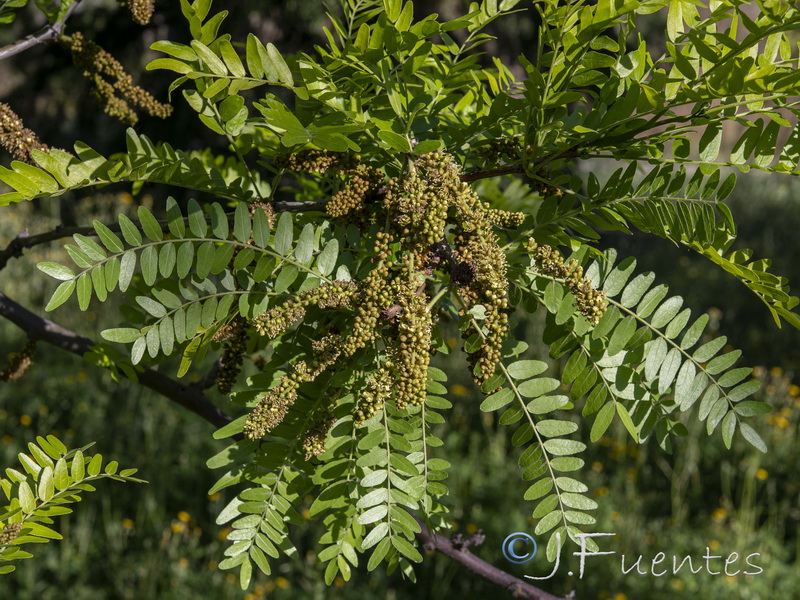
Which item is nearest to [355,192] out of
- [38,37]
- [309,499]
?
[38,37]

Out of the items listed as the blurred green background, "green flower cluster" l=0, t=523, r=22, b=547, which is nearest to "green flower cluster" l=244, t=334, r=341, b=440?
"green flower cluster" l=0, t=523, r=22, b=547

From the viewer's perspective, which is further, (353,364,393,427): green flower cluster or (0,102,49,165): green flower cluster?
(0,102,49,165): green flower cluster

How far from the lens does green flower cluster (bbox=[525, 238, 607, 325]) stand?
810 mm

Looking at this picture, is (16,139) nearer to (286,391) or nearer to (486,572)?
(286,391)

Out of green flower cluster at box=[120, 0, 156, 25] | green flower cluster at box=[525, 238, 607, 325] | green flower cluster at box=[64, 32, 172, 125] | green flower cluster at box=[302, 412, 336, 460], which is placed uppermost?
green flower cluster at box=[120, 0, 156, 25]

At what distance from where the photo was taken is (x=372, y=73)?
812 mm

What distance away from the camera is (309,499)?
10.8ft

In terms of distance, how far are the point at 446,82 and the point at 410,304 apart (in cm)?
33

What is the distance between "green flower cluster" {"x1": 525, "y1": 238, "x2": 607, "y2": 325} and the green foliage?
19.5 inches

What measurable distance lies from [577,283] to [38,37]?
0.88m

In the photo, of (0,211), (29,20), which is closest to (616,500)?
(0,211)

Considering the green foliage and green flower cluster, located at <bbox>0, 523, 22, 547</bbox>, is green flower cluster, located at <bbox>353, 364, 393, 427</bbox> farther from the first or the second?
green flower cluster, located at <bbox>0, 523, 22, 547</bbox>

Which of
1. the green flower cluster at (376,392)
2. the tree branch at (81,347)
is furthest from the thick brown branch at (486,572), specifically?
the green flower cluster at (376,392)

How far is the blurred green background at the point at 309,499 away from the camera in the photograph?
314 cm
